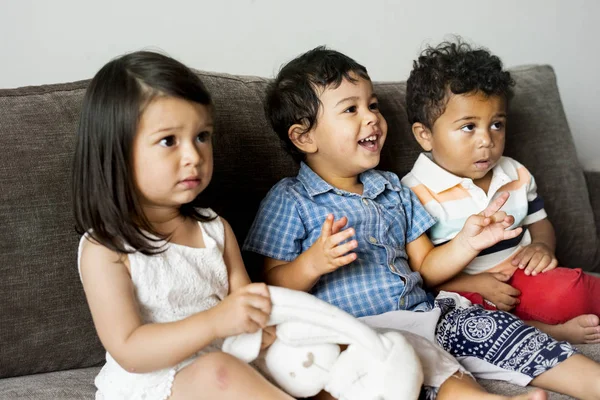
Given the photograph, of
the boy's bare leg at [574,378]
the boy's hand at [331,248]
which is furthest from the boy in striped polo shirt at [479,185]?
the boy's hand at [331,248]

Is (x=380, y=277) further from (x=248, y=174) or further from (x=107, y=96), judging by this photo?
(x=107, y=96)

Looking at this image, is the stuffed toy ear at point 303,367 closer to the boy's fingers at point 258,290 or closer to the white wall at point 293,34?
the boy's fingers at point 258,290

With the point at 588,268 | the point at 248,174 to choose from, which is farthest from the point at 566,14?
the point at 248,174

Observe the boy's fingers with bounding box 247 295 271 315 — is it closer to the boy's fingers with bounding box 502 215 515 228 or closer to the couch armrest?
the boy's fingers with bounding box 502 215 515 228

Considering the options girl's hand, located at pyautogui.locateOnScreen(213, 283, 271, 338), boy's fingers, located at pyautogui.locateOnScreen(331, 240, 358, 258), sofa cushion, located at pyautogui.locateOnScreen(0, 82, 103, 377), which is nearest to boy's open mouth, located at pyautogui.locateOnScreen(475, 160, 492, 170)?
boy's fingers, located at pyautogui.locateOnScreen(331, 240, 358, 258)

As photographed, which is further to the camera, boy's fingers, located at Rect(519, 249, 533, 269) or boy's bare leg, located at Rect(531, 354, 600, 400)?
boy's fingers, located at Rect(519, 249, 533, 269)

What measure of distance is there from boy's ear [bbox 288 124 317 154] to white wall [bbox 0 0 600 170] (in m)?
0.57

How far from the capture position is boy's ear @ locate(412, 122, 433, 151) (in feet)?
6.37

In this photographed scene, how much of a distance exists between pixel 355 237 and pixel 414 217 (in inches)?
7.9

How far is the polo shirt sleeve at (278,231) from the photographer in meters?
1.63

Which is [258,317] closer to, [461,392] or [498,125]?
[461,392]

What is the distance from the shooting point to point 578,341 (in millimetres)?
1702

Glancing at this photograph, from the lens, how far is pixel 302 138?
1.76 metres

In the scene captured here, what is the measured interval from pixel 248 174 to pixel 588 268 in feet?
3.69
